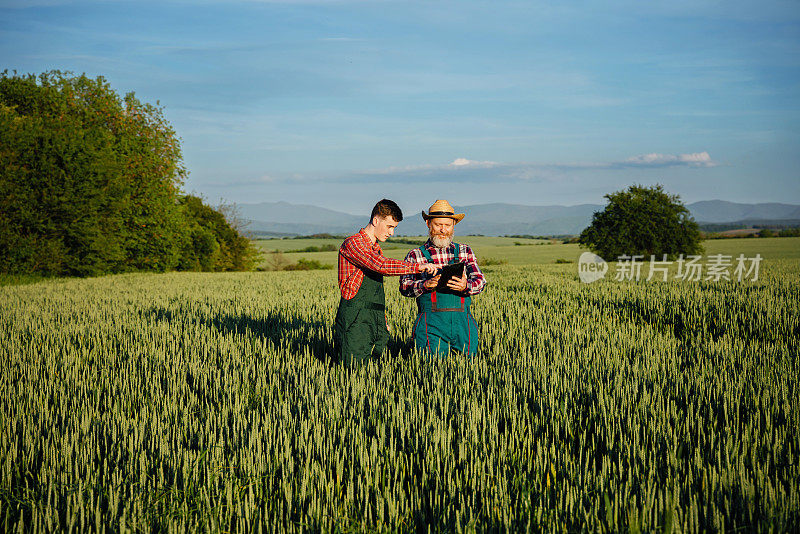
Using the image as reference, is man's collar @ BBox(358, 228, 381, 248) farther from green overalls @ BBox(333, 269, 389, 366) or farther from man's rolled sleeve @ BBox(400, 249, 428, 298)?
man's rolled sleeve @ BBox(400, 249, 428, 298)

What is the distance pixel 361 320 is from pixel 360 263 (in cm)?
57

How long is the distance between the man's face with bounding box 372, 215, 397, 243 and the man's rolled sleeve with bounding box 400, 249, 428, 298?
0.41 m

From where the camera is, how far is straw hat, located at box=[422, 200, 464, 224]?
4785mm

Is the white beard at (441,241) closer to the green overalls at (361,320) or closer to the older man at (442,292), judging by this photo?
the older man at (442,292)

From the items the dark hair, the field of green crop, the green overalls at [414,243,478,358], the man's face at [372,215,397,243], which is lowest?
the field of green crop

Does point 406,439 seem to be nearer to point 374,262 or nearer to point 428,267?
point 428,267

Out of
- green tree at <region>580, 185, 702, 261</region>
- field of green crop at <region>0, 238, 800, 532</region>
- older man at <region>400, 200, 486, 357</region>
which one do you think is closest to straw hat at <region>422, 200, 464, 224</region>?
older man at <region>400, 200, 486, 357</region>

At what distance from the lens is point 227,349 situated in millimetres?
6449

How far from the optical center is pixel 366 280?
4.75 metres

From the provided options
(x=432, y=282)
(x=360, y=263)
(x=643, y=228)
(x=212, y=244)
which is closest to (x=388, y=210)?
(x=360, y=263)

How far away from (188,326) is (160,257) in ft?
102

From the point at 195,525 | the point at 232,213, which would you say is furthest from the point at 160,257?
the point at 195,525

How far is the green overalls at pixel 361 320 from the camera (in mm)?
4762

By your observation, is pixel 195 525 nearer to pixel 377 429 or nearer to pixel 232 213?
pixel 377 429
